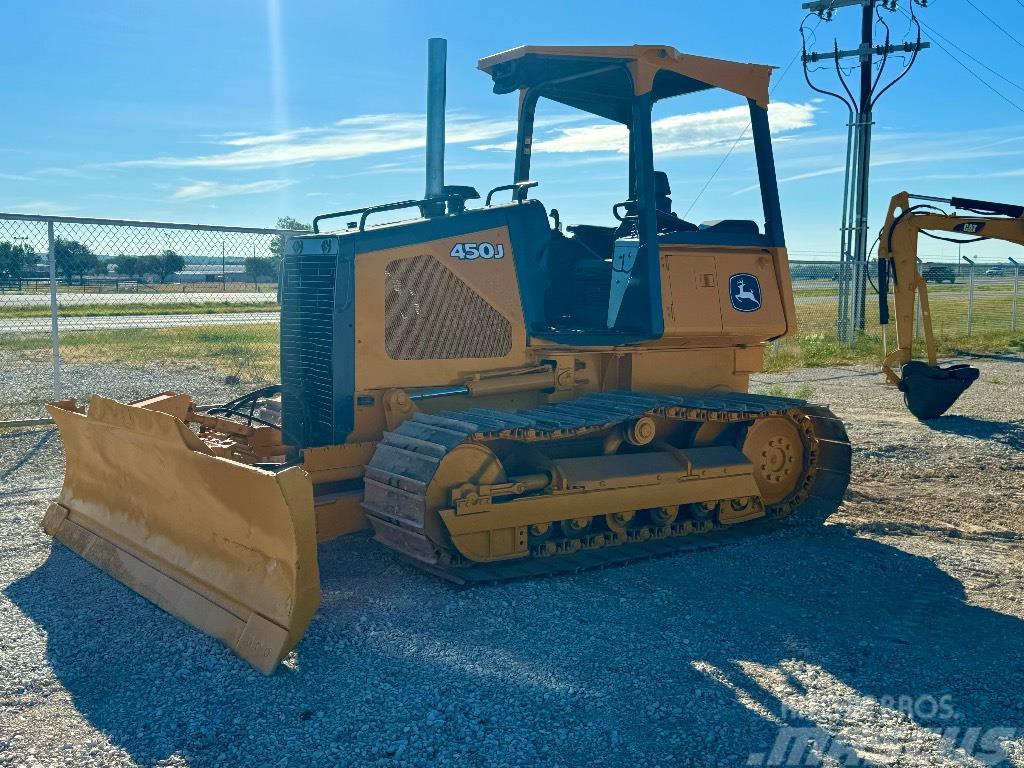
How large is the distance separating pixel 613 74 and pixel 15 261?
6877 millimetres

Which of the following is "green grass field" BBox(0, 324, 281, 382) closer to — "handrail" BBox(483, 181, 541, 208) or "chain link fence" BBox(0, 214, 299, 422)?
"chain link fence" BBox(0, 214, 299, 422)

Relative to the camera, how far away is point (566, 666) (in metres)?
4.48

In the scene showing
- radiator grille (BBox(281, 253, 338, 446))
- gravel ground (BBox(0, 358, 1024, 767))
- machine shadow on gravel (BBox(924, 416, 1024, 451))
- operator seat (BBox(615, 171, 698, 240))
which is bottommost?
gravel ground (BBox(0, 358, 1024, 767))

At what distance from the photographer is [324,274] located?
241 inches

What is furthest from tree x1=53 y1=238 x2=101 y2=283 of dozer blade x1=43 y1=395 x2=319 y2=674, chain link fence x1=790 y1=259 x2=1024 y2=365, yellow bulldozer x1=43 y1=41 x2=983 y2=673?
chain link fence x1=790 y1=259 x2=1024 y2=365

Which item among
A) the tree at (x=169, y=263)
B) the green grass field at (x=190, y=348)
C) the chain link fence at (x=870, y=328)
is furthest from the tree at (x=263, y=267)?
the chain link fence at (x=870, y=328)

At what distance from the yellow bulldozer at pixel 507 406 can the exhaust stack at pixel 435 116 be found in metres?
0.01

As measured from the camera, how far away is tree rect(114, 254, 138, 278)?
11.4 metres

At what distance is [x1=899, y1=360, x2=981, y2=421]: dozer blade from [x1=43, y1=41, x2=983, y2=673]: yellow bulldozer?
4.23 metres

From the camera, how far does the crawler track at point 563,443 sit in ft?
18.3

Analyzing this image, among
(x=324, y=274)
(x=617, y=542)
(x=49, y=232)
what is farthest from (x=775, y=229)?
(x=49, y=232)

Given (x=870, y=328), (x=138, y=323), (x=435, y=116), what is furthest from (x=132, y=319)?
(x=870, y=328)

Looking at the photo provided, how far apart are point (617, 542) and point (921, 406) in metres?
6.08

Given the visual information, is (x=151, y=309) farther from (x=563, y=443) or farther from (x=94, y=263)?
(x=563, y=443)
